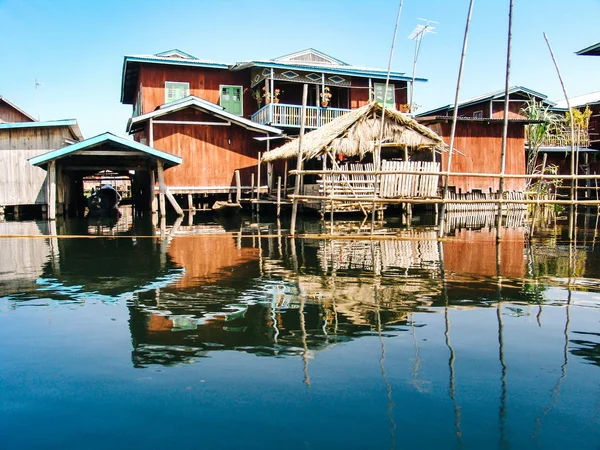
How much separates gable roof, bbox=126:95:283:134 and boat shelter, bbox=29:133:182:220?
6.24 ft

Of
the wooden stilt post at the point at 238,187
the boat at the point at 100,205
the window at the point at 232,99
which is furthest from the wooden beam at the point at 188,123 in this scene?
the boat at the point at 100,205

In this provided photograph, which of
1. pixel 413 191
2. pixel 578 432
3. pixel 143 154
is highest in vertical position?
pixel 143 154

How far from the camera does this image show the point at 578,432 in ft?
9.09

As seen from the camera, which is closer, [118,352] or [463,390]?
[463,390]

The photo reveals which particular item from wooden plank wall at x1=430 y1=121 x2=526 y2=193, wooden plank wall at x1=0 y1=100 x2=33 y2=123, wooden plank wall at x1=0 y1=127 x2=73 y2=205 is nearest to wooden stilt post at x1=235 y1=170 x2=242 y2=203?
wooden plank wall at x1=0 y1=127 x2=73 y2=205

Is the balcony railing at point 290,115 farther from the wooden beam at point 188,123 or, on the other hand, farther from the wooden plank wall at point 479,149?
the wooden plank wall at point 479,149

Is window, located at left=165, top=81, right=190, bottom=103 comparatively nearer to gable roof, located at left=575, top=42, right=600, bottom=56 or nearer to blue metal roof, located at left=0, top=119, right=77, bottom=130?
blue metal roof, located at left=0, top=119, right=77, bottom=130

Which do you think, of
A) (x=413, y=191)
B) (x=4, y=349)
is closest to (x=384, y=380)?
(x=4, y=349)

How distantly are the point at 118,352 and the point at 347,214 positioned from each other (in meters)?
16.4

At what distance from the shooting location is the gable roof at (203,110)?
839 inches

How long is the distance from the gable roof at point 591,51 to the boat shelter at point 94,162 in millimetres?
13183

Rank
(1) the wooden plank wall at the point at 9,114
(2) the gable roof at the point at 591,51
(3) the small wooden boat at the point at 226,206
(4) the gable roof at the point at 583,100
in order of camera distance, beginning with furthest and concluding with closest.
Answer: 1. (4) the gable roof at the point at 583,100
2. (1) the wooden plank wall at the point at 9,114
3. (3) the small wooden boat at the point at 226,206
4. (2) the gable roof at the point at 591,51

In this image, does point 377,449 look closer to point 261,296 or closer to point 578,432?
point 578,432

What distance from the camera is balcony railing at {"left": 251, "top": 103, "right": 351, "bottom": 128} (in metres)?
23.0
